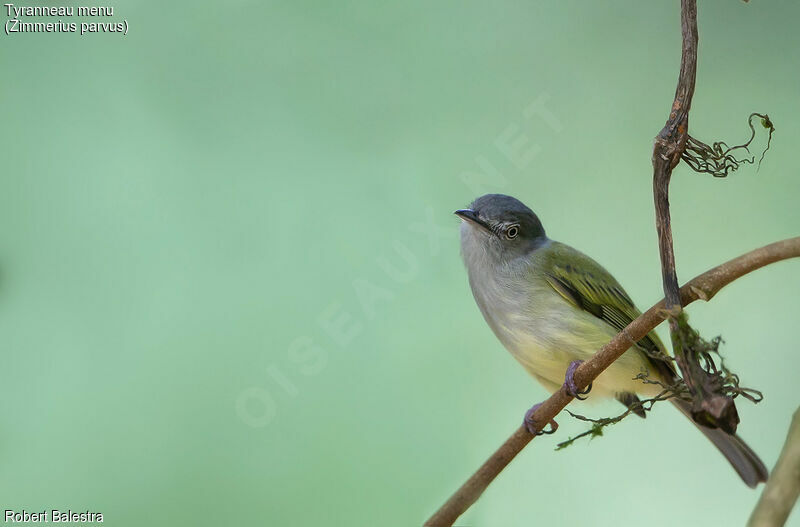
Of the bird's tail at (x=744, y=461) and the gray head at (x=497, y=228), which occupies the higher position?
the gray head at (x=497, y=228)

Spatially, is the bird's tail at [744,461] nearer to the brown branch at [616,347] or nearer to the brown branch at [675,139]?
the brown branch at [616,347]

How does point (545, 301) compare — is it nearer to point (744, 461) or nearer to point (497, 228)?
point (497, 228)

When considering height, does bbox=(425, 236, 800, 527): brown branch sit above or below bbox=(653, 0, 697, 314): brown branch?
below

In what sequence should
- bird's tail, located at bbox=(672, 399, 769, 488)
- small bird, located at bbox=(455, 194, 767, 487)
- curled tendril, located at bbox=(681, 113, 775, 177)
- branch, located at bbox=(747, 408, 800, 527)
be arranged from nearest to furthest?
branch, located at bbox=(747, 408, 800, 527), curled tendril, located at bbox=(681, 113, 775, 177), bird's tail, located at bbox=(672, 399, 769, 488), small bird, located at bbox=(455, 194, 767, 487)

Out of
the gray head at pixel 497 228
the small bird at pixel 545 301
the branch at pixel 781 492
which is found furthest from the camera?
the gray head at pixel 497 228

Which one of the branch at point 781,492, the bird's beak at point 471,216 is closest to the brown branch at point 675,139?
the branch at point 781,492

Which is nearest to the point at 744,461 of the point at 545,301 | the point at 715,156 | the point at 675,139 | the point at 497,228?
the point at 545,301

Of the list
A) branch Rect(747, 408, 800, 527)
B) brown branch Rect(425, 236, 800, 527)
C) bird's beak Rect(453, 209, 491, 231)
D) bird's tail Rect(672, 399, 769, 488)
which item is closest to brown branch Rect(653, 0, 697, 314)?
brown branch Rect(425, 236, 800, 527)

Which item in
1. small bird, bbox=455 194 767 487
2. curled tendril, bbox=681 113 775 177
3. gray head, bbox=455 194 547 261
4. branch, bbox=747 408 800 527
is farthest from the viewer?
gray head, bbox=455 194 547 261

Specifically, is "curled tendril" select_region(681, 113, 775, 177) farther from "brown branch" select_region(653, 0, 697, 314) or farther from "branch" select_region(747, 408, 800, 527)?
"branch" select_region(747, 408, 800, 527)
